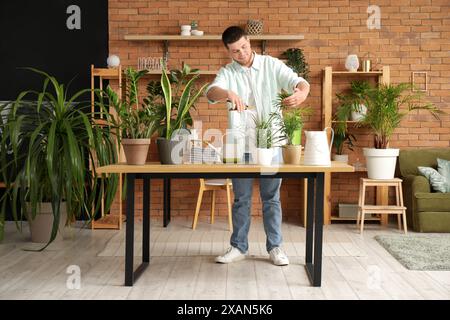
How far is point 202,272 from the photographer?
3.97 m

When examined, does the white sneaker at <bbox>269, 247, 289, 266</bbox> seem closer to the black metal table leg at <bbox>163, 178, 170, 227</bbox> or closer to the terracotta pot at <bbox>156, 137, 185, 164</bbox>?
the terracotta pot at <bbox>156, 137, 185, 164</bbox>

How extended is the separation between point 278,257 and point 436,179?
240 centimetres

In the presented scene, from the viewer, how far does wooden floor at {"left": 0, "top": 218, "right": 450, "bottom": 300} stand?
345 cm

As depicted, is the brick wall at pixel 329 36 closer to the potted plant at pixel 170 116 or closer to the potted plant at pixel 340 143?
the potted plant at pixel 340 143

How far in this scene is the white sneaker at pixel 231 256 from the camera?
13.9 ft

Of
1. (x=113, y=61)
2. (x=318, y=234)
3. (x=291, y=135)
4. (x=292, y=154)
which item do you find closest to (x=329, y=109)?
(x=113, y=61)

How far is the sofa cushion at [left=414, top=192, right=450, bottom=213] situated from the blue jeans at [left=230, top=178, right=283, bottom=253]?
2.08 m

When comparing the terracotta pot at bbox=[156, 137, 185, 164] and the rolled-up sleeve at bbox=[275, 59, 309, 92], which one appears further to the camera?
the rolled-up sleeve at bbox=[275, 59, 309, 92]

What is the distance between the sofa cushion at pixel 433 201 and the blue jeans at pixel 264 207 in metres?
2.08

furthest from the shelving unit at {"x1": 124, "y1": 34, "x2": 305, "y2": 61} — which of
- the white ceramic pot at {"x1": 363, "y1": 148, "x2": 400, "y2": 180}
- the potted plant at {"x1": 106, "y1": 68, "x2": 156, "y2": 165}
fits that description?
the potted plant at {"x1": 106, "y1": 68, "x2": 156, "y2": 165}

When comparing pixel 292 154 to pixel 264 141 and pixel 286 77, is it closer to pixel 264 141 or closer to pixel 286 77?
pixel 264 141

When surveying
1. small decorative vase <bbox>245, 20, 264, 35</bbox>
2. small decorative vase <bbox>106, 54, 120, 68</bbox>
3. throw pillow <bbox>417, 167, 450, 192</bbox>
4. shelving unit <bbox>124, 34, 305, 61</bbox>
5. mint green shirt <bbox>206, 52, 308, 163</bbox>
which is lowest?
throw pillow <bbox>417, 167, 450, 192</bbox>
